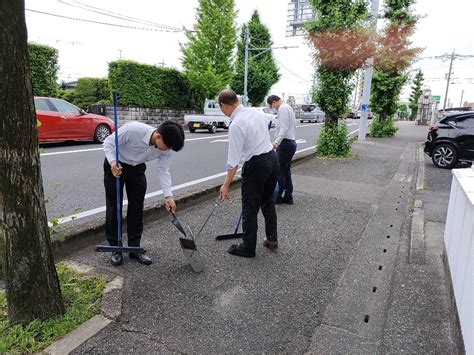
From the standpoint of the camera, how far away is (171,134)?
9.49 ft

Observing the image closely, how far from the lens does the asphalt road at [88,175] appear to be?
497cm

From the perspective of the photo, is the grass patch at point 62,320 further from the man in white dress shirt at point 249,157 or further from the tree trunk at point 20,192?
the man in white dress shirt at point 249,157

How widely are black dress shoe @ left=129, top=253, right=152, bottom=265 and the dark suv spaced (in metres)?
9.42

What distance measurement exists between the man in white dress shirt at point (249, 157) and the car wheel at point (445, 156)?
8.40 meters

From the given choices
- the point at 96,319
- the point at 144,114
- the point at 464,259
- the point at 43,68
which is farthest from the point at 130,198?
the point at 144,114

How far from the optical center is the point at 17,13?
1.90 m

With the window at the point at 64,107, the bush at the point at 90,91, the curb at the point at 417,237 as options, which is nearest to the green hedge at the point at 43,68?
the window at the point at 64,107

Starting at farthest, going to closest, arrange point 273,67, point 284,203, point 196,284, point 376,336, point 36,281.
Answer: point 273,67
point 284,203
point 196,284
point 376,336
point 36,281

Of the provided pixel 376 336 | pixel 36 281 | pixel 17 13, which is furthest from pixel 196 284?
pixel 17 13

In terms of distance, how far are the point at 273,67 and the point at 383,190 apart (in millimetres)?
30163

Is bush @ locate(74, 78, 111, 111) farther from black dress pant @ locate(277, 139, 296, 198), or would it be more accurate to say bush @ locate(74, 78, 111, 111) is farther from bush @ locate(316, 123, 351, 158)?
black dress pant @ locate(277, 139, 296, 198)

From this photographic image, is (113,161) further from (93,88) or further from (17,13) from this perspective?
(93,88)

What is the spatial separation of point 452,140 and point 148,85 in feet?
52.6

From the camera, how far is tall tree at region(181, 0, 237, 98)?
23.4m
